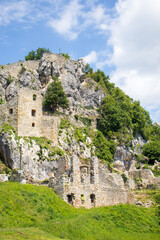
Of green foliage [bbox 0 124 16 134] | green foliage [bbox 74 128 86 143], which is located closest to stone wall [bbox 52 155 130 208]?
green foliage [bbox 0 124 16 134]

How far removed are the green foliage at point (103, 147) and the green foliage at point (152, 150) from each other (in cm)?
1131

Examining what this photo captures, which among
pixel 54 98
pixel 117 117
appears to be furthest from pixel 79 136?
pixel 117 117

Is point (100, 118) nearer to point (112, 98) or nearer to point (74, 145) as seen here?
point (112, 98)

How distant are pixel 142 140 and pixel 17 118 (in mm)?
36325

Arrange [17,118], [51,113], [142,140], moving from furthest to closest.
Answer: [142,140], [51,113], [17,118]

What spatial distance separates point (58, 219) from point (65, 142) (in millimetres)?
26200

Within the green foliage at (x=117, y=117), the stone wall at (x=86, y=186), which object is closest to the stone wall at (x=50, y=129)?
the stone wall at (x=86, y=186)

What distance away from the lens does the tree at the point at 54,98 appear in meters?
50.2

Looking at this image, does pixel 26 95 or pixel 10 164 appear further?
pixel 26 95

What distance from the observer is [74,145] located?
4619cm

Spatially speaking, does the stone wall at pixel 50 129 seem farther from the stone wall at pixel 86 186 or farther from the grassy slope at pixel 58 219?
the grassy slope at pixel 58 219

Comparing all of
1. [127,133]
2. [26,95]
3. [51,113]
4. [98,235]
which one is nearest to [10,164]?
[26,95]

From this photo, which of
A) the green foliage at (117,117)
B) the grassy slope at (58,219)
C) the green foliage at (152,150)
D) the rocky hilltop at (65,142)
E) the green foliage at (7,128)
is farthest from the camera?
the green foliage at (152,150)

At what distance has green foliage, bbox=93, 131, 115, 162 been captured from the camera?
51.1m
